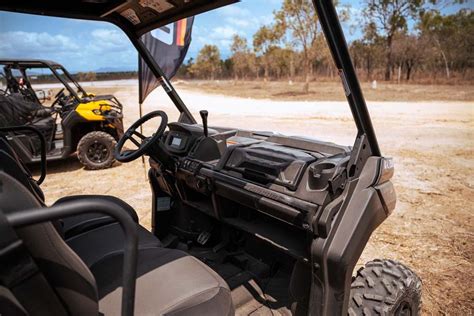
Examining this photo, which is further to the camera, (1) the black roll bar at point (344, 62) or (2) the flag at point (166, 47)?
(2) the flag at point (166, 47)

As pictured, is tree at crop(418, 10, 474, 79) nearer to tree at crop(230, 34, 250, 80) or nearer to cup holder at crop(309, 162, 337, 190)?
tree at crop(230, 34, 250, 80)

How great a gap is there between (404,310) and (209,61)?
61.5 m

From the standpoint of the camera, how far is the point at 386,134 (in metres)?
8.60

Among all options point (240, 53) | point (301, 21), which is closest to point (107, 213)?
point (301, 21)

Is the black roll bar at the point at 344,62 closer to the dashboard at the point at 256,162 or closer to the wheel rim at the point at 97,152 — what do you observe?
the dashboard at the point at 256,162

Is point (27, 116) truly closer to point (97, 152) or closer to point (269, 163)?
point (97, 152)

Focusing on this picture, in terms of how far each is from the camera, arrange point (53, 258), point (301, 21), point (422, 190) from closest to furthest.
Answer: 1. point (53, 258)
2. point (422, 190)
3. point (301, 21)

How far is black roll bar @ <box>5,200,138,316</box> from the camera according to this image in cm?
86

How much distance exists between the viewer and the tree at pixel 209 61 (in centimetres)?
6008

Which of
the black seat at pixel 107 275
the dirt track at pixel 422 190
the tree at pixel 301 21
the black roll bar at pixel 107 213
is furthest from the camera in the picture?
the tree at pixel 301 21

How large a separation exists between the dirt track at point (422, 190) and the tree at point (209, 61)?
2032 inches

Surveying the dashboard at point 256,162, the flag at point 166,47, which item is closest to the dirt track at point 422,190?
the dashboard at point 256,162

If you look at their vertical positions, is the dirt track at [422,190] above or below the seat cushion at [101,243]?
below

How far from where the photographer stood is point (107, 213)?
96 centimetres
